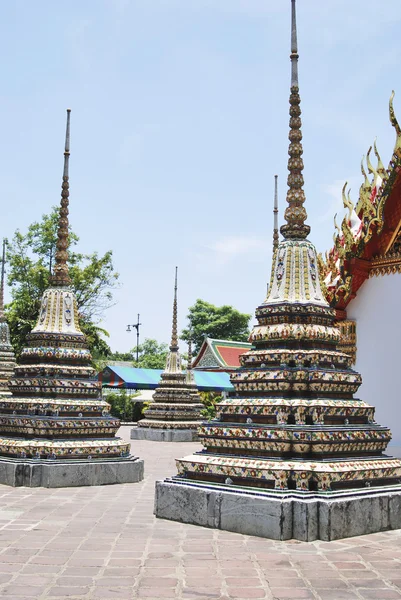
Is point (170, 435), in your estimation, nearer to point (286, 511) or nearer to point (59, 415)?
point (59, 415)

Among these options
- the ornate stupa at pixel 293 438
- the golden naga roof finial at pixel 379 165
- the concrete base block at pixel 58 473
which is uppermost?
the golden naga roof finial at pixel 379 165

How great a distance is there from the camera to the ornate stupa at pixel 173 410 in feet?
74.6

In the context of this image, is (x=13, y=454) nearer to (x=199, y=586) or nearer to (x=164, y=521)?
(x=164, y=521)

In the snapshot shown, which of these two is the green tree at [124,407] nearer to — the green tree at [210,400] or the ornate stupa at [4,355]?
the green tree at [210,400]

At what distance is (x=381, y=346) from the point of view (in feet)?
39.3

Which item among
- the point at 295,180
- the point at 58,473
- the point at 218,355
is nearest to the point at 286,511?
the point at 295,180

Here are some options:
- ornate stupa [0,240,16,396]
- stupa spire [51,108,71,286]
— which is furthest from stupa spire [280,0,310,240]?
ornate stupa [0,240,16,396]

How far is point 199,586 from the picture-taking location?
492cm

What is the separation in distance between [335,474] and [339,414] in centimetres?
83

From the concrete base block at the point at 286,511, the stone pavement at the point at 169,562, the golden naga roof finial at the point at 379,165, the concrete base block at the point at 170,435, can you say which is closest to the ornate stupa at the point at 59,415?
the stone pavement at the point at 169,562

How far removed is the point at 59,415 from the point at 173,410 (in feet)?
41.9

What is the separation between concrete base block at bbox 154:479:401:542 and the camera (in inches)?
249

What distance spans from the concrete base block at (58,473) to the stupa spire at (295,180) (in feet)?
15.8

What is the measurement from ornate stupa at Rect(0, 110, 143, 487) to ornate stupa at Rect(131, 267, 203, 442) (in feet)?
37.2
